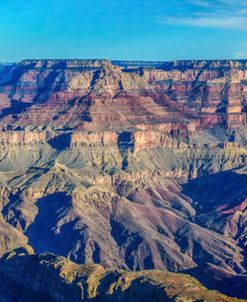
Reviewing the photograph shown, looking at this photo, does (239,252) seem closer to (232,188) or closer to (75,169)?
(232,188)

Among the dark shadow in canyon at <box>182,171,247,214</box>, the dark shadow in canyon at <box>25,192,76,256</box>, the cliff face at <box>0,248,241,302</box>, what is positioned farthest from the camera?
the dark shadow in canyon at <box>182,171,247,214</box>

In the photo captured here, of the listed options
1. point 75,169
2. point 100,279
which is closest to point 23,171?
point 75,169

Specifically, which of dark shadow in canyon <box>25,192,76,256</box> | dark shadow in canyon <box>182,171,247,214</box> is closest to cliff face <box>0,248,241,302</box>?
dark shadow in canyon <box>25,192,76,256</box>

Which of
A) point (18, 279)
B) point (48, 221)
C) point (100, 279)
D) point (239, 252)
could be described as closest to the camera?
point (100, 279)

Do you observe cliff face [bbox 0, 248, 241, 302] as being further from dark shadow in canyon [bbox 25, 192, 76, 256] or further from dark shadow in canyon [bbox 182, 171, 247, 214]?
dark shadow in canyon [bbox 182, 171, 247, 214]

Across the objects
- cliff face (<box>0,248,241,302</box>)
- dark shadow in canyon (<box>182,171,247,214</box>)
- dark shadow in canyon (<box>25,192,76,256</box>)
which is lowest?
cliff face (<box>0,248,241,302</box>)

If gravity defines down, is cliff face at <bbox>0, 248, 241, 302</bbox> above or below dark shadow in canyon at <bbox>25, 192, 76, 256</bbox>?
below

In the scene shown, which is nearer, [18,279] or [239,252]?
[18,279]

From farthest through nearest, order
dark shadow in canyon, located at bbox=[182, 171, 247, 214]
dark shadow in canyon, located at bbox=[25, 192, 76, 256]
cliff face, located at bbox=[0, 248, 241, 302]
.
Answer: dark shadow in canyon, located at bbox=[182, 171, 247, 214] → dark shadow in canyon, located at bbox=[25, 192, 76, 256] → cliff face, located at bbox=[0, 248, 241, 302]

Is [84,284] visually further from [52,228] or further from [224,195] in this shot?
[224,195]

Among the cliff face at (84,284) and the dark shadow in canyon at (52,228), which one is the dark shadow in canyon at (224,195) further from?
the cliff face at (84,284)

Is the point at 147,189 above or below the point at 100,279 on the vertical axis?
above
